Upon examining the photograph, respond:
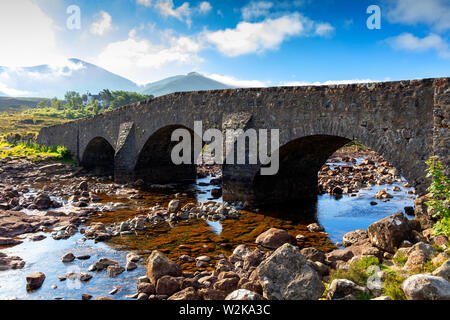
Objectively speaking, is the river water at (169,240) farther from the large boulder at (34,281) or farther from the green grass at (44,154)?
the green grass at (44,154)

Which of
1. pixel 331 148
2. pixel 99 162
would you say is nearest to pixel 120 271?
pixel 331 148

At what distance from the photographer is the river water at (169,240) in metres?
5.91

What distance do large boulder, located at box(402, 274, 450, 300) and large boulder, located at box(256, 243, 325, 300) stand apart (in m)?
1.11

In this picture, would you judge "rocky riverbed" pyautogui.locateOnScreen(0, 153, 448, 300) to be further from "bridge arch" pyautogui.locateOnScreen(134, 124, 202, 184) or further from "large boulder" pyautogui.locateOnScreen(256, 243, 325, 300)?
"bridge arch" pyautogui.locateOnScreen(134, 124, 202, 184)

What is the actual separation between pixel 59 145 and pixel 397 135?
2818cm

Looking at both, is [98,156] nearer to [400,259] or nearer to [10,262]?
[10,262]

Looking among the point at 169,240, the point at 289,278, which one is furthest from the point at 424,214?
the point at 169,240

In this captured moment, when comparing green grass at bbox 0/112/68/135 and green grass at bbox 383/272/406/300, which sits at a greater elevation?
green grass at bbox 0/112/68/135

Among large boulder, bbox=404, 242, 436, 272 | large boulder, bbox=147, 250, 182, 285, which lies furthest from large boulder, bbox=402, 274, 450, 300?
large boulder, bbox=147, 250, 182, 285

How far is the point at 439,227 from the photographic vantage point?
5.74 metres

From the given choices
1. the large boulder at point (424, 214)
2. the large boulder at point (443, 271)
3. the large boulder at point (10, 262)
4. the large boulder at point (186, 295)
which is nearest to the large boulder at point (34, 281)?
the large boulder at point (10, 262)

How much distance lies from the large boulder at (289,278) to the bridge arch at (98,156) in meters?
20.8

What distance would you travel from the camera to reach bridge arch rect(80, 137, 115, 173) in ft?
77.8
